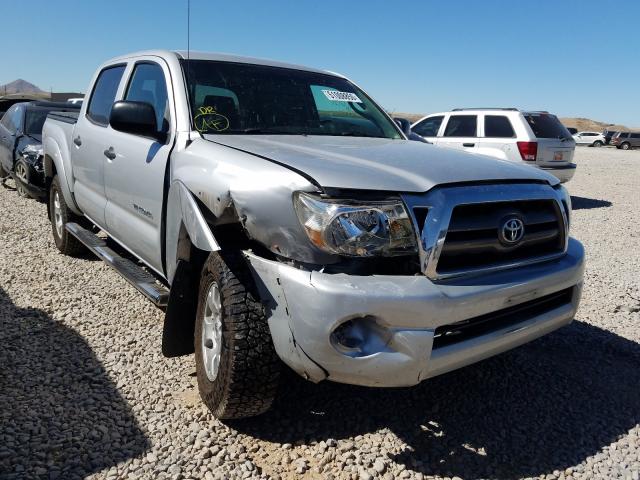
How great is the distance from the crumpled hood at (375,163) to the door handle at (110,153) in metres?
1.15

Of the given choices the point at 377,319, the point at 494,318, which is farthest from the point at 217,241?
the point at 494,318

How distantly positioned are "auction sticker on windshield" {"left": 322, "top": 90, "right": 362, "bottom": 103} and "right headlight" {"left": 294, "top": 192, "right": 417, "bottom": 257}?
201cm

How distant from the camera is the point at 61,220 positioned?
577cm

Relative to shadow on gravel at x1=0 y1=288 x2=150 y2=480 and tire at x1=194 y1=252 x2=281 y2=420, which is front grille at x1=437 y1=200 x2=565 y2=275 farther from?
shadow on gravel at x1=0 y1=288 x2=150 y2=480

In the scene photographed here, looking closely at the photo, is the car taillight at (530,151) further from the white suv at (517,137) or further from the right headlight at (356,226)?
the right headlight at (356,226)

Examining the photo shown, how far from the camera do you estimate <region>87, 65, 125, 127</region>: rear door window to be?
455 cm

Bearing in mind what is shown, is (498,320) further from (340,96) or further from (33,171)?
(33,171)

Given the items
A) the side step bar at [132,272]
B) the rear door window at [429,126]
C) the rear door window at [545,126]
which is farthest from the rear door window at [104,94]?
the rear door window at [429,126]

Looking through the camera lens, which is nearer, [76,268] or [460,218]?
[460,218]

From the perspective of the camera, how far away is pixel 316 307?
2.22m

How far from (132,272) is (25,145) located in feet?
20.8

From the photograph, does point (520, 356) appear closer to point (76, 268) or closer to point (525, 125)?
point (76, 268)

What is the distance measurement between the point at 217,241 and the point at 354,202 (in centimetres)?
72

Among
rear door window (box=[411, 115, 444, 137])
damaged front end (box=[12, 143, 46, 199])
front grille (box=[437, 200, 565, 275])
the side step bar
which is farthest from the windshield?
rear door window (box=[411, 115, 444, 137])
